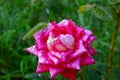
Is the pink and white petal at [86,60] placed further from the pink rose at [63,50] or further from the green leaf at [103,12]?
the green leaf at [103,12]

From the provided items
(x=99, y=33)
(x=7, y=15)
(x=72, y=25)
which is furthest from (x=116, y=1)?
(x=7, y=15)

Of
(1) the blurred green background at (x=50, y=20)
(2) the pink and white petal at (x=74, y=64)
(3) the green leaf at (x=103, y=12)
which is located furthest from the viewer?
(1) the blurred green background at (x=50, y=20)

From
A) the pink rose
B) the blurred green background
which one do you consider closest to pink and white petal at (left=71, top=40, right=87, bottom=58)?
the pink rose

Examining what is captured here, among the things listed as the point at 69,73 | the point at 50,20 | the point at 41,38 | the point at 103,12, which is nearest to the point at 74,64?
→ the point at 69,73

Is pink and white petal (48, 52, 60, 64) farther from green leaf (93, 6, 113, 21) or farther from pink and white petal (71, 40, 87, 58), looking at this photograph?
green leaf (93, 6, 113, 21)

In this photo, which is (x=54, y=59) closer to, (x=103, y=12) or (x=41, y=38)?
(x=41, y=38)

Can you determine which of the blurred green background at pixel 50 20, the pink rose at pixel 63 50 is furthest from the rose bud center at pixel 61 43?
the blurred green background at pixel 50 20

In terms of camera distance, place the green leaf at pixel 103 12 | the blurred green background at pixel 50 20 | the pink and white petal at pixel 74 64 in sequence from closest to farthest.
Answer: the pink and white petal at pixel 74 64 → the green leaf at pixel 103 12 → the blurred green background at pixel 50 20

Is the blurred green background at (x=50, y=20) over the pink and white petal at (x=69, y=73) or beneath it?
beneath
